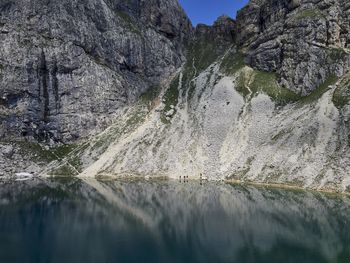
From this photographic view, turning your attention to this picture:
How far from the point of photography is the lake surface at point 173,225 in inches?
1925

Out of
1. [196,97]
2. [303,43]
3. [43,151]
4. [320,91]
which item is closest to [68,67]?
[43,151]

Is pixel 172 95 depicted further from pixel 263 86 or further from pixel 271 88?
pixel 271 88

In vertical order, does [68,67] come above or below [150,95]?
above

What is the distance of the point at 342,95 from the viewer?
116 meters

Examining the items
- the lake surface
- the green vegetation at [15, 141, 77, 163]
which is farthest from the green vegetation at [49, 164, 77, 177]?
the lake surface

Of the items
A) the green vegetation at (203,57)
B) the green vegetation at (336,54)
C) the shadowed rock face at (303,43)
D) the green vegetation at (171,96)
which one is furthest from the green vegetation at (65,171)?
the green vegetation at (336,54)

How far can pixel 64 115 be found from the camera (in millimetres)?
156875

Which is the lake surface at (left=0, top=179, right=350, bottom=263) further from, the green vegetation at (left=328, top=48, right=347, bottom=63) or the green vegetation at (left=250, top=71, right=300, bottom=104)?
the green vegetation at (left=328, top=48, right=347, bottom=63)

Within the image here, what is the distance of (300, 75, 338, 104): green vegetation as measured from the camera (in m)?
126

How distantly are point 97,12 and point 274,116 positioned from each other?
96.5 metres

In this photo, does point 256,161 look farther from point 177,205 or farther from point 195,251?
point 195,251

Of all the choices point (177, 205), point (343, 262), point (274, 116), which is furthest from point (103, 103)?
point (343, 262)

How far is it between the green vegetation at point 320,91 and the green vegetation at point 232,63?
128 feet

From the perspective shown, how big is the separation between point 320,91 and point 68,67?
97.4 m
